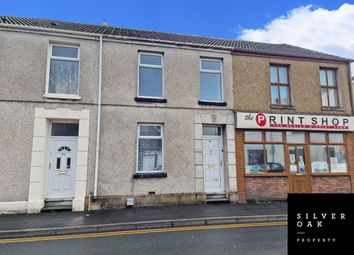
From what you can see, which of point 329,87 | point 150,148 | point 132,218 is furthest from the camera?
point 329,87

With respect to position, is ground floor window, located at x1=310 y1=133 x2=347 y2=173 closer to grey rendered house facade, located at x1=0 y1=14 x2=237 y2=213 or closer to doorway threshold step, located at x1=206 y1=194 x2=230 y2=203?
grey rendered house facade, located at x1=0 y1=14 x2=237 y2=213

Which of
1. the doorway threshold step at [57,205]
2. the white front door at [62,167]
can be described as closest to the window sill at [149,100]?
the white front door at [62,167]

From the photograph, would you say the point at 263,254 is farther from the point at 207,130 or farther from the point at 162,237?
the point at 207,130

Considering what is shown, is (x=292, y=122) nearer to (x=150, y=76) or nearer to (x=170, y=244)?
(x=150, y=76)

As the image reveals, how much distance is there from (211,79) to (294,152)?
4.61m

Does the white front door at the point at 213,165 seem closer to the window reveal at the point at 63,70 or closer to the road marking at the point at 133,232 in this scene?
the road marking at the point at 133,232

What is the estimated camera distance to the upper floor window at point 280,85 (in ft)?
33.2

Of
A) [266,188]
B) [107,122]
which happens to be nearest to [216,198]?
[266,188]

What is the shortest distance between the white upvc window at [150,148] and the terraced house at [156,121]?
38 millimetres

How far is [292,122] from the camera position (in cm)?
960

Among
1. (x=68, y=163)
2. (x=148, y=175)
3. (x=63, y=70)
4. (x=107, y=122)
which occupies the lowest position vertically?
(x=148, y=175)

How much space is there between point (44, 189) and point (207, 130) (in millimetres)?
6308

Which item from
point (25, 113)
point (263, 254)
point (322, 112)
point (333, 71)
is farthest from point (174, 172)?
point (333, 71)

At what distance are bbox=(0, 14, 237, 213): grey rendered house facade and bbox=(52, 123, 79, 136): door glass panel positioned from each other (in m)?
0.03
